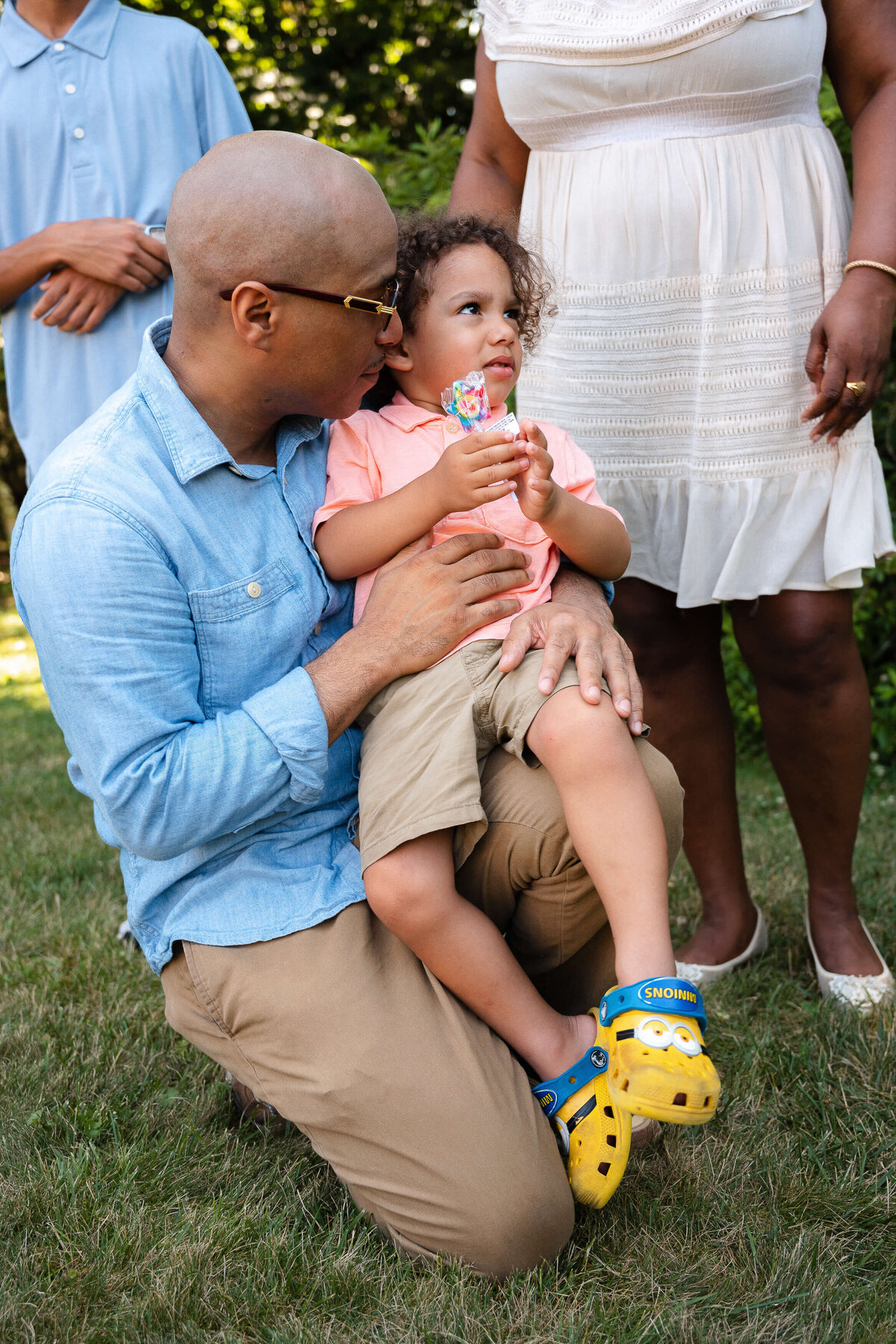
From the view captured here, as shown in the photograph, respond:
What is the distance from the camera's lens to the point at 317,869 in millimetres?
2080

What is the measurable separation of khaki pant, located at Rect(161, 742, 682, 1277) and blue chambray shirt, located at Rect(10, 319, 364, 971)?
8 centimetres

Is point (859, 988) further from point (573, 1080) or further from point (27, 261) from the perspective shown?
point (27, 261)

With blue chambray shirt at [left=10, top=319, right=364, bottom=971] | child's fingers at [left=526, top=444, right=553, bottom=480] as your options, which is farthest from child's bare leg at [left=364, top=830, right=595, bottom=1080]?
child's fingers at [left=526, top=444, right=553, bottom=480]

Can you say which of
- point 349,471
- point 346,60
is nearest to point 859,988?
point 349,471

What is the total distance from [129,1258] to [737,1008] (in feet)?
4.71

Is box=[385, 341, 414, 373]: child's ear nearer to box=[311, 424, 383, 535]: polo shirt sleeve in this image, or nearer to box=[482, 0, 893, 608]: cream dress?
box=[311, 424, 383, 535]: polo shirt sleeve

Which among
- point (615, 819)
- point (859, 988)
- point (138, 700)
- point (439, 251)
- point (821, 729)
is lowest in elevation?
point (859, 988)

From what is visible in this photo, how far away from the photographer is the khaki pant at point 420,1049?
183cm

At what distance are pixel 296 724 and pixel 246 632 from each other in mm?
219

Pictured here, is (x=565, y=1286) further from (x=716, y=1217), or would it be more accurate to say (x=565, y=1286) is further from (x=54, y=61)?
(x=54, y=61)

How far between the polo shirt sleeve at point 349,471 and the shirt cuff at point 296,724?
36cm

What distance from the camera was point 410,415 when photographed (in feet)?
7.55

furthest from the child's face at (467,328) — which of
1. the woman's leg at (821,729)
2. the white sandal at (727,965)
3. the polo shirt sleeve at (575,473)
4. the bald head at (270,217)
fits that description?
the white sandal at (727,965)

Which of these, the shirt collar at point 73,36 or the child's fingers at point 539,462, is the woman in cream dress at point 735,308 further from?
the shirt collar at point 73,36
